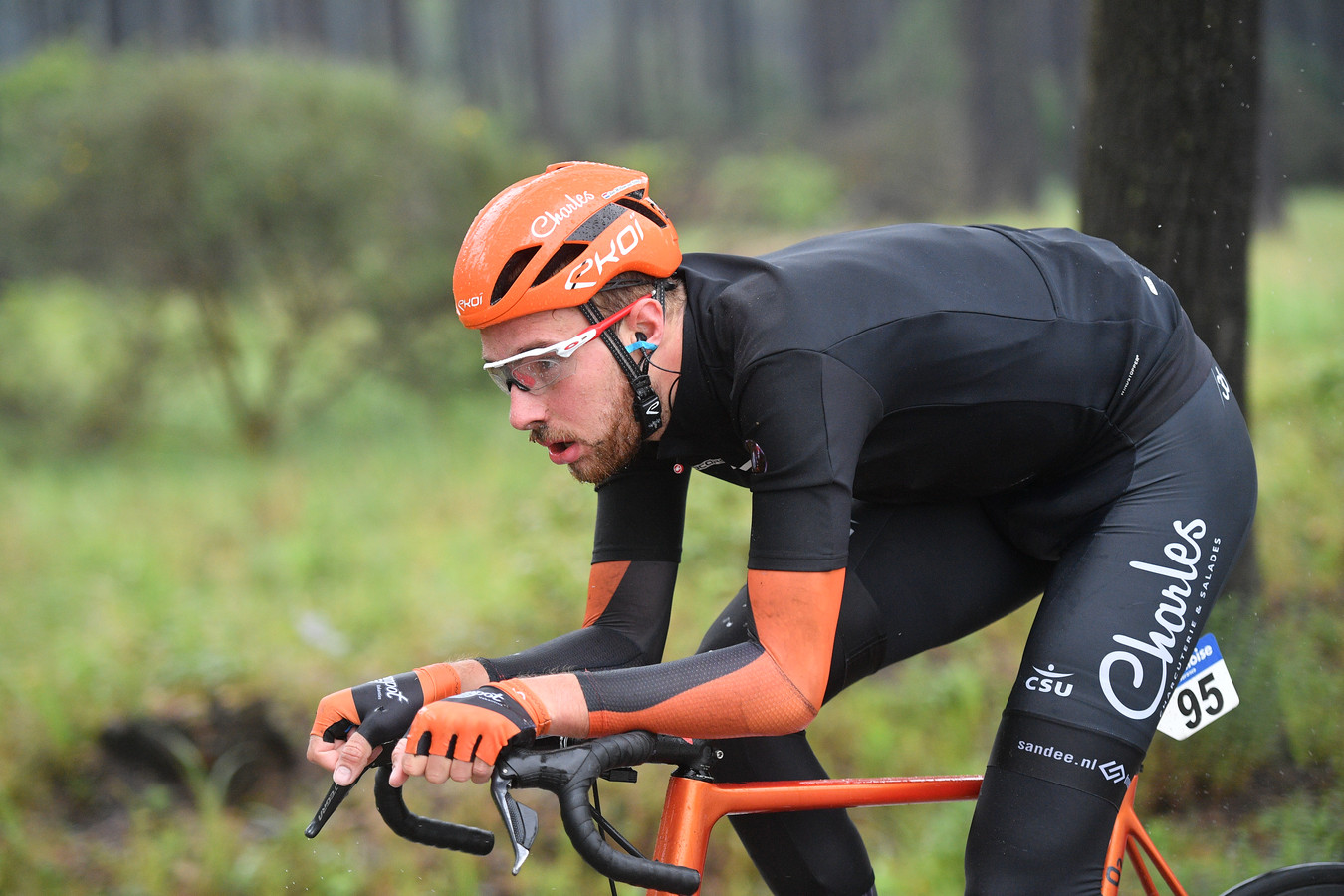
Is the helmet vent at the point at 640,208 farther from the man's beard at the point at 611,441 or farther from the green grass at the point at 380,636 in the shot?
the green grass at the point at 380,636

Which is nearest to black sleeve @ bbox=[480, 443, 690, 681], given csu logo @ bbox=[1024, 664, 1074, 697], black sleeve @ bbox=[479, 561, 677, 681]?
black sleeve @ bbox=[479, 561, 677, 681]

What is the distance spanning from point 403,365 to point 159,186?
2.53 meters

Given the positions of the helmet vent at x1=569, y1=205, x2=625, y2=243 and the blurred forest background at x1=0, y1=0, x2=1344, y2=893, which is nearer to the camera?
the helmet vent at x1=569, y1=205, x2=625, y2=243

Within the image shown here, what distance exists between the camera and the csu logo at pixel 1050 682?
7.14 ft

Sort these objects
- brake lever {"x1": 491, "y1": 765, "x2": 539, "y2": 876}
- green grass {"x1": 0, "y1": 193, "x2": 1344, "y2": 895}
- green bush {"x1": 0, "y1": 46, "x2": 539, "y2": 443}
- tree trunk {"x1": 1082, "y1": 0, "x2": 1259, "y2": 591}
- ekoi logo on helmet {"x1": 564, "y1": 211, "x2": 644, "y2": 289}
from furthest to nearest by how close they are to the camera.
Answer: green bush {"x1": 0, "y1": 46, "x2": 539, "y2": 443}, green grass {"x1": 0, "y1": 193, "x2": 1344, "y2": 895}, tree trunk {"x1": 1082, "y1": 0, "x2": 1259, "y2": 591}, ekoi logo on helmet {"x1": 564, "y1": 211, "x2": 644, "y2": 289}, brake lever {"x1": 491, "y1": 765, "x2": 539, "y2": 876}

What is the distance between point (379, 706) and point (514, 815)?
1.40ft

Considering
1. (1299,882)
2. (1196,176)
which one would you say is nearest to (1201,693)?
(1299,882)

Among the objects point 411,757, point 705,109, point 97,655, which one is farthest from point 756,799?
point 705,109

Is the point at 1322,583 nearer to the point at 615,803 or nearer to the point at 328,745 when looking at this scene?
the point at 615,803

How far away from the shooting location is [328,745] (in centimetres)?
209

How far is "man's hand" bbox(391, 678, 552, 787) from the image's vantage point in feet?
5.95

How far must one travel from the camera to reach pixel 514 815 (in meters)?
1.79

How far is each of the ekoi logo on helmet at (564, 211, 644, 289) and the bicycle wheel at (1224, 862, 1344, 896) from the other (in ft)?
6.10

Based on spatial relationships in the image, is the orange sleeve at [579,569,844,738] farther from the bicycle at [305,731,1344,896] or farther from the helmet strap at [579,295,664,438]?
the helmet strap at [579,295,664,438]
